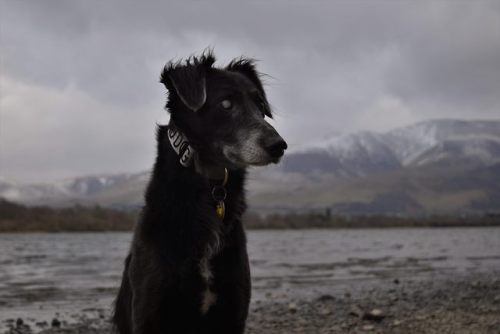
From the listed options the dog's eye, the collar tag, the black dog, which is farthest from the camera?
the dog's eye

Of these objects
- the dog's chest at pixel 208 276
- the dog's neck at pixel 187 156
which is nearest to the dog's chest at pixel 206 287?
the dog's chest at pixel 208 276

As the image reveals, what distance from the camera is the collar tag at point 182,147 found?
575cm

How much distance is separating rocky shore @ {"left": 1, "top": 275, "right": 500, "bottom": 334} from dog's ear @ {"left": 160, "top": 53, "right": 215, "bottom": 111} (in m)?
8.67

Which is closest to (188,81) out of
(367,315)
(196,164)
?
(196,164)

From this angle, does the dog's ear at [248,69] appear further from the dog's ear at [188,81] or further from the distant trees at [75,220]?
the distant trees at [75,220]

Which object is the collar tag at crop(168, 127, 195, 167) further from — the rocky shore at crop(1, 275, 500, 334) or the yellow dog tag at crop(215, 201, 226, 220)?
the rocky shore at crop(1, 275, 500, 334)

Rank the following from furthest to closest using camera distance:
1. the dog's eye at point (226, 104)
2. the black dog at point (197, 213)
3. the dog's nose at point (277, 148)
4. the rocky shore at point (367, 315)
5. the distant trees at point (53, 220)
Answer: the distant trees at point (53, 220) < the rocky shore at point (367, 315) < the dog's eye at point (226, 104) < the black dog at point (197, 213) < the dog's nose at point (277, 148)

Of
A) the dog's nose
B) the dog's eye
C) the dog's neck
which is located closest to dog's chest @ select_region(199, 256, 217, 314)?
the dog's neck

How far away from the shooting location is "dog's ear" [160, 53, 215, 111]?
224 inches

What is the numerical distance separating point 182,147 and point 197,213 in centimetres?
68

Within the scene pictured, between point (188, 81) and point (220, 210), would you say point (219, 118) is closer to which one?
point (188, 81)

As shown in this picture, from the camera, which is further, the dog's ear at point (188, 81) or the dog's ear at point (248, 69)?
→ the dog's ear at point (248, 69)

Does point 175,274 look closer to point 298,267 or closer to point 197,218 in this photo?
point 197,218

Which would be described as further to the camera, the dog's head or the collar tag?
the collar tag
